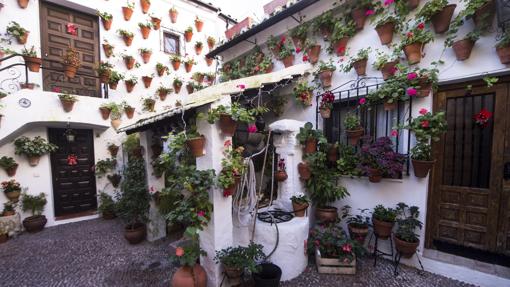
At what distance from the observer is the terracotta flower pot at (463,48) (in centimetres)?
280

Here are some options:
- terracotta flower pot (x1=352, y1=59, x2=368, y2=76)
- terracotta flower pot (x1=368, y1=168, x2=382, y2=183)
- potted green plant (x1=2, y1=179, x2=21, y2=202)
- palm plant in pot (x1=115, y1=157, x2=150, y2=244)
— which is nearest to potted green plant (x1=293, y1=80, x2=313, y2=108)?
terracotta flower pot (x1=352, y1=59, x2=368, y2=76)

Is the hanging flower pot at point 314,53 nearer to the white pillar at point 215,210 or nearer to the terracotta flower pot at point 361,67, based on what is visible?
the terracotta flower pot at point 361,67

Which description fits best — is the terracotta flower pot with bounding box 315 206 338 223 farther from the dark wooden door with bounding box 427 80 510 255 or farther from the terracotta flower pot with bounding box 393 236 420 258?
the dark wooden door with bounding box 427 80 510 255

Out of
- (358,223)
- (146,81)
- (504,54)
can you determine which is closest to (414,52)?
(504,54)

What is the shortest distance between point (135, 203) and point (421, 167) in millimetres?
5010

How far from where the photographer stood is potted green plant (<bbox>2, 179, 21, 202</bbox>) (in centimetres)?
495

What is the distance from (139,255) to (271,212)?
2593 mm

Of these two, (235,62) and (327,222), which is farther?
(235,62)

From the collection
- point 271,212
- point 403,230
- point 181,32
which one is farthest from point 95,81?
point 403,230

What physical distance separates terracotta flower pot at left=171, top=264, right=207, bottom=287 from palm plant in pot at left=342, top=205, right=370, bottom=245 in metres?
2.50

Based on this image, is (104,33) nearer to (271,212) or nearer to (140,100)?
(140,100)

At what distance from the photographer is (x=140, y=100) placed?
674 centimetres

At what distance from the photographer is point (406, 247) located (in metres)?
3.11

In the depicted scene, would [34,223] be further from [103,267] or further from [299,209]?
[299,209]
